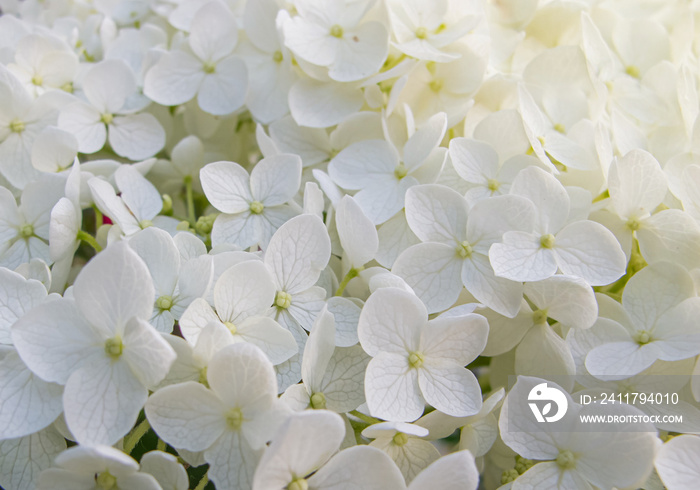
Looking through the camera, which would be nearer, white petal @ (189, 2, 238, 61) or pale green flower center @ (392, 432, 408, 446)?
pale green flower center @ (392, 432, 408, 446)

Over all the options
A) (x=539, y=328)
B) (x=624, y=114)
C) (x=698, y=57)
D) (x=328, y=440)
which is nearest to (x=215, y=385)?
(x=328, y=440)

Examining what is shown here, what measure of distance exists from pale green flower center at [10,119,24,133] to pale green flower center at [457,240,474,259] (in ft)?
1.02

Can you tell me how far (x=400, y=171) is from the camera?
0.42 metres

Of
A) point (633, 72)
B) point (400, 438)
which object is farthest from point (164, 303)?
point (633, 72)

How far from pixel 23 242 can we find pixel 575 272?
13.4 inches

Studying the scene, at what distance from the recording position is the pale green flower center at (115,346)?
0.30m

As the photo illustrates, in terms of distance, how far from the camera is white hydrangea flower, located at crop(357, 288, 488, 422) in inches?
12.6

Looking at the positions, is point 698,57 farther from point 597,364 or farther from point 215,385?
point 215,385

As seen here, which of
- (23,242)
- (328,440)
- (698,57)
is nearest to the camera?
(328,440)

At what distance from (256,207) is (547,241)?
178mm

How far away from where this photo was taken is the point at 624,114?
470 millimetres

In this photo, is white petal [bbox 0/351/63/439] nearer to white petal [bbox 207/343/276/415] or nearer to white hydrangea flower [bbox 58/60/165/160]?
white petal [bbox 207/343/276/415]

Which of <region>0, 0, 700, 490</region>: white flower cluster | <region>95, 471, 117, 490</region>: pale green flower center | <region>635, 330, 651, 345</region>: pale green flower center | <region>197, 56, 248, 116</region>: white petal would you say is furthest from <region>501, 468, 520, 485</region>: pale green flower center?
<region>197, 56, 248, 116</region>: white petal

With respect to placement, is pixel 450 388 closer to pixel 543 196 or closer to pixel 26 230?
pixel 543 196
